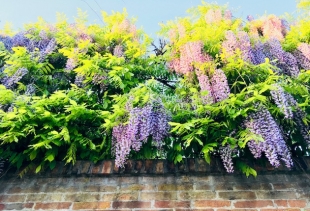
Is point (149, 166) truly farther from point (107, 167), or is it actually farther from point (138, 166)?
point (107, 167)

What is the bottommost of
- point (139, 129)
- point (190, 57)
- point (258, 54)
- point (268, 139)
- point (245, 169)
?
point (245, 169)

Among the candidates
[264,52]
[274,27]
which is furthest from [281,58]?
[274,27]

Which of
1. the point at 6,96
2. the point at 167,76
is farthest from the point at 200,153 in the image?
the point at 6,96

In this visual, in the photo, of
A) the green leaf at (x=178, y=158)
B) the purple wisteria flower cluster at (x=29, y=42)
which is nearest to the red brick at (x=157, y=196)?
the green leaf at (x=178, y=158)

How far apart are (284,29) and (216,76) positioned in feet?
6.22

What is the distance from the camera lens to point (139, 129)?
128 inches

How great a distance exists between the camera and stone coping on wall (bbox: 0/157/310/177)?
315 cm

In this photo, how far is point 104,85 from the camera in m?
3.92

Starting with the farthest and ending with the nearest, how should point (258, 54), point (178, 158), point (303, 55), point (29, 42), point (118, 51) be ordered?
point (29, 42), point (118, 51), point (303, 55), point (258, 54), point (178, 158)

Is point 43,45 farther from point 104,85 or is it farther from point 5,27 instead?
point 104,85

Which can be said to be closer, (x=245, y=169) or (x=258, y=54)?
(x=245, y=169)

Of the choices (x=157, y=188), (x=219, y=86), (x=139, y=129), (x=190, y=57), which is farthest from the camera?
(x=190, y=57)

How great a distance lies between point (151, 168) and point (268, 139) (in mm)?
1131

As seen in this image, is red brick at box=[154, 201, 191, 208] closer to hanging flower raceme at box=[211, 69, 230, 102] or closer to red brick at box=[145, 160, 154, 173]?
red brick at box=[145, 160, 154, 173]
